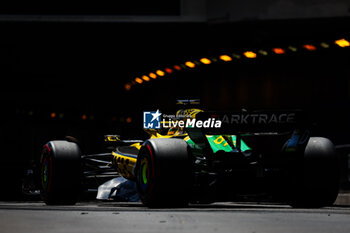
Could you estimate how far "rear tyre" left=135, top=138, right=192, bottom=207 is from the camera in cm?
1027

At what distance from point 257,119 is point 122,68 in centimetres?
1567

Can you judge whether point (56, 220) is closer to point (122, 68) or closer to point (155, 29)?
point (155, 29)

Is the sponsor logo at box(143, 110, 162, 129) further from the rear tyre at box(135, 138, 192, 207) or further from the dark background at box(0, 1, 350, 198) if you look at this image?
the rear tyre at box(135, 138, 192, 207)

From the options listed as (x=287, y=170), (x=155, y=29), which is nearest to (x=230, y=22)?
(x=155, y=29)

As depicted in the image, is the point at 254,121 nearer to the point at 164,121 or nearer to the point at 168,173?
the point at 168,173

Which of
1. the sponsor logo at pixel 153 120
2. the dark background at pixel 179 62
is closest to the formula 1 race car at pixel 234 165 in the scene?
the sponsor logo at pixel 153 120

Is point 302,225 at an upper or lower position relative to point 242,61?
lower

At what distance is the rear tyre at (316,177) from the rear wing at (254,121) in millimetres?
525

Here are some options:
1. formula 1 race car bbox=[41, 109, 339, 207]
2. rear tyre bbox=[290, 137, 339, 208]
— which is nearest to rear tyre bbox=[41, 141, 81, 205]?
formula 1 race car bbox=[41, 109, 339, 207]

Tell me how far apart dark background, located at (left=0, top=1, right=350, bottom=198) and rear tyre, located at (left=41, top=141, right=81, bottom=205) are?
1690 millimetres

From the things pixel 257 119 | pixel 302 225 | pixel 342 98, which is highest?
pixel 342 98

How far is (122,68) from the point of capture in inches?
1021

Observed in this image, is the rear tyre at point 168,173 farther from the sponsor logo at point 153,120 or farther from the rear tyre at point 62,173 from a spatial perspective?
the rear tyre at point 62,173

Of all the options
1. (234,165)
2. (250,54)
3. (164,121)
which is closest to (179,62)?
(250,54)
